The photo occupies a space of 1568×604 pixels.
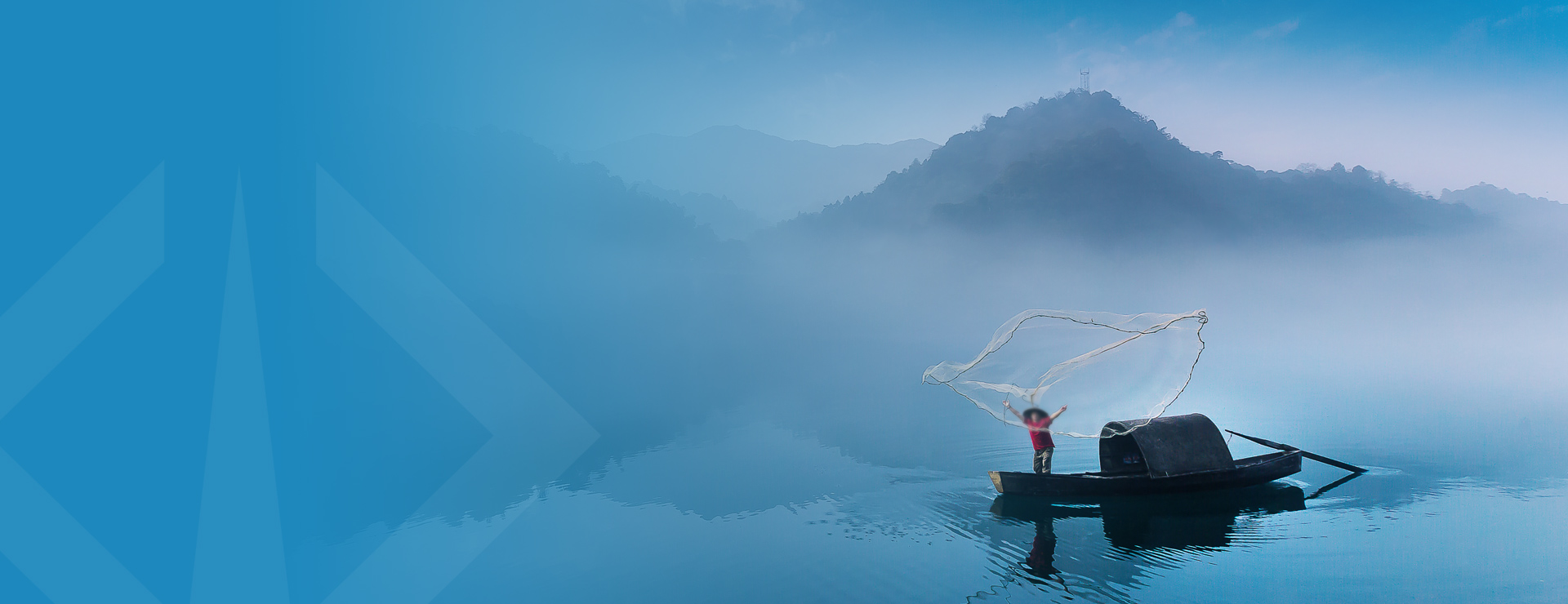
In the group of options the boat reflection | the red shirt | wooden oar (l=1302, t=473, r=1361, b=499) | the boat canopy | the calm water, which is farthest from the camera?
the red shirt

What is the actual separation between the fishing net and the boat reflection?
1.90 metres

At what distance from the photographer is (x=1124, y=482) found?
15820 mm

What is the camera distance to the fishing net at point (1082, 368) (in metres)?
15.3

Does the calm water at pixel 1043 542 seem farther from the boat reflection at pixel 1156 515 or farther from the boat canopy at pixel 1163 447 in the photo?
the boat canopy at pixel 1163 447

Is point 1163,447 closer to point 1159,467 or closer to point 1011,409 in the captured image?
point 1159,467

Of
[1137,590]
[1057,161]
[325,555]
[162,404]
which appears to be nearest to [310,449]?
[162,404]

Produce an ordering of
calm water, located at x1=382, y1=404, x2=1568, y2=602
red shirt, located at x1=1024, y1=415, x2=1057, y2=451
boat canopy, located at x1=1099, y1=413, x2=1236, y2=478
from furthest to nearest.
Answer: red shirt, located at x1=1024, y1=415, x2=1057, y2=451 < boat canopy, located at x1=1099, y1=413, x2=1236, y2=478 < calm water, located at x1=382, y1=404, x2=1568, y2=602

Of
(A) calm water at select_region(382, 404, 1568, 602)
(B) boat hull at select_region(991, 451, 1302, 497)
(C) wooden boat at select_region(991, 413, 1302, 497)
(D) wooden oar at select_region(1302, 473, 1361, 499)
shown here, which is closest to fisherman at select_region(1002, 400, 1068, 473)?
(B) boat hull at select_region(991, 451, 1302, 497)

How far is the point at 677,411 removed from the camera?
129ft

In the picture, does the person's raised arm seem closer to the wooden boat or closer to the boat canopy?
the wooden boat

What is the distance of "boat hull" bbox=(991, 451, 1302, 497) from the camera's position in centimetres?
1580

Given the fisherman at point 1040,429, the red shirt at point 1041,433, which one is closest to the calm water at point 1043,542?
the fisherman at point 1040,429

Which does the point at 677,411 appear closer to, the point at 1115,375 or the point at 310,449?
the point at 310,449

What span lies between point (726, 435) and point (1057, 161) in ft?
374
